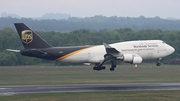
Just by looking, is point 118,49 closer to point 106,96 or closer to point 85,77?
point 85,77

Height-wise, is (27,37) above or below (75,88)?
above

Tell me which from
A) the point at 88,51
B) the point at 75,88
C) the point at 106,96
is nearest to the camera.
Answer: the point at 106,96

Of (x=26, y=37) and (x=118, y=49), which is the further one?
(x=118, y=49)

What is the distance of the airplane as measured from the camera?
81.9 metres

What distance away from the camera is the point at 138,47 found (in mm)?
85500

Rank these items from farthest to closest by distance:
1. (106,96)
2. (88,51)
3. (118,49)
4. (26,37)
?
1. (118,49)
2. (88,51)
3. (26,37)
4. (106,96)

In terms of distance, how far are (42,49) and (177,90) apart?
2525cm

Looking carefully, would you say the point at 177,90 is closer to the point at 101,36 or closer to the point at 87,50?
the point at 87,50

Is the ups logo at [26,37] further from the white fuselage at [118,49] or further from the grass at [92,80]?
the white fuselage at [118,49]

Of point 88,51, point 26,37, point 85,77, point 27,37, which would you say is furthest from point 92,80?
point 26,37

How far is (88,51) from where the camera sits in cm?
8488

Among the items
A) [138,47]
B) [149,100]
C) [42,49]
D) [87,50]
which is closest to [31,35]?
[42,49]

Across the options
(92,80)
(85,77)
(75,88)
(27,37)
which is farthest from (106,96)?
(85,77)

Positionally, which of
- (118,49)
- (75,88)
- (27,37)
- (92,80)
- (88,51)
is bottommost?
(92,80)
